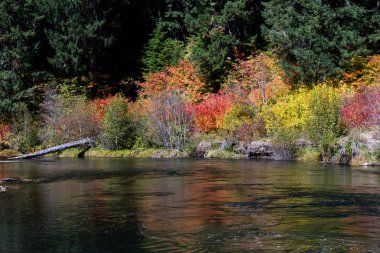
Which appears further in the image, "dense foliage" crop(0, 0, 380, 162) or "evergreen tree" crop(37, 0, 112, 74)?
"evergreen tree" crop(37, 0, 112, 74)

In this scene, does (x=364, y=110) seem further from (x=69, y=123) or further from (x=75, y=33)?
(x=75, y=33)

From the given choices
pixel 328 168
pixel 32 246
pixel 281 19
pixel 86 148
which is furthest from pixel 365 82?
pixel 32 246

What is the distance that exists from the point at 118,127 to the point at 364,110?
22.7 meters

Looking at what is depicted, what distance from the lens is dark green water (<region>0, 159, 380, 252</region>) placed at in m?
13.6

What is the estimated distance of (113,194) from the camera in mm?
22938

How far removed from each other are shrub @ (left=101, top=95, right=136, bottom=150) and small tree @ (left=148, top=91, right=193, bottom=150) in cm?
274

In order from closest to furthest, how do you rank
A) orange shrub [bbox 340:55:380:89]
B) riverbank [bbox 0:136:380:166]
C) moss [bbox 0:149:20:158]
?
riverbank [bbox 0:136:380:166] < orange shrub [bbox 340:55:380:89] < moss [bbox 0:149:20:158]

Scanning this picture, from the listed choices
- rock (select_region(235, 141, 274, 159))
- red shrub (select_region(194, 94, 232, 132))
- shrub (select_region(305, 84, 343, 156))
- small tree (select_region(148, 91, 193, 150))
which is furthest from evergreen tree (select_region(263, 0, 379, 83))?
small tree (select_region(148, 91, 193, 150))

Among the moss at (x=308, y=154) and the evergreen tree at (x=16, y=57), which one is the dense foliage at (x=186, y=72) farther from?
the moss at (x=308, y=154)

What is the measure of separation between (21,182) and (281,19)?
112 ft

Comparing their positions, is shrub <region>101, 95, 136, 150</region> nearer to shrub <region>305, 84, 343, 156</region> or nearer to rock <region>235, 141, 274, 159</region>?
rock <region>235, 141, 274, 159</region>

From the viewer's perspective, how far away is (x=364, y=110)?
1539 inches

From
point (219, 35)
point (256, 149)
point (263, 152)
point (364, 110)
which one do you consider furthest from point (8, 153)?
point (364, 110)

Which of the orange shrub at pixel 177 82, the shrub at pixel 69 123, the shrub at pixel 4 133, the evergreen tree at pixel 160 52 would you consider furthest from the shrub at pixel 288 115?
the shrub at pixel 4 133
